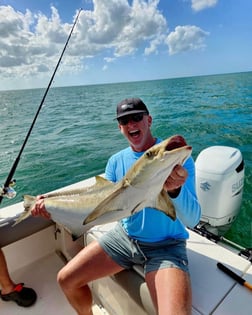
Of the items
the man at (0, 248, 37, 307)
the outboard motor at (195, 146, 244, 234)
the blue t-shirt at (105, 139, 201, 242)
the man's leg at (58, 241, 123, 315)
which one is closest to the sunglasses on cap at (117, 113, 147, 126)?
the blue t-shirt at (105, 139, 201, 242)

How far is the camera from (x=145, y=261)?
227cm

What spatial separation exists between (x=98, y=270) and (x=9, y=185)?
1578 millimetres

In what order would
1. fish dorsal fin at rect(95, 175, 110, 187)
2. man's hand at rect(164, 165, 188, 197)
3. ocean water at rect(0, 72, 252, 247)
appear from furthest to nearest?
ocean water at rect(0, 72, 252, 247), fish dorsal fin at rect(95, 175, 110, 187), man's hand at rect(164, 165, 188, 197)

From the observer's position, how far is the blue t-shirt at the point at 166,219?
2.10m

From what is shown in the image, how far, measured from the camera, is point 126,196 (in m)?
1.72

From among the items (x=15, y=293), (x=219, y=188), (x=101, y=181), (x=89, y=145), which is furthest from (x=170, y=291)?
(x=89, y=145)

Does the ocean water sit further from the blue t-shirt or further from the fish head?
the fish head

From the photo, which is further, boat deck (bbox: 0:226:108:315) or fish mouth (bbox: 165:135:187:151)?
boat deck (bbox: 0:226:108:315)

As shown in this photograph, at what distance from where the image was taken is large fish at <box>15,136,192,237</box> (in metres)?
1.47

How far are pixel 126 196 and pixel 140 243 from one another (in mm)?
836

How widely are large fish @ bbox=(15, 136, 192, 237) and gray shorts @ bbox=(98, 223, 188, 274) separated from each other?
0.41 meters

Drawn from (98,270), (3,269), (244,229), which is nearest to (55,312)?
(3,269)

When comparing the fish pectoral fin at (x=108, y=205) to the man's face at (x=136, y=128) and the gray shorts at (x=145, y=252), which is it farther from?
the man's face at (x=136, y=128)

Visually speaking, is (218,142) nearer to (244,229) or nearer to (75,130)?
(244,229)
